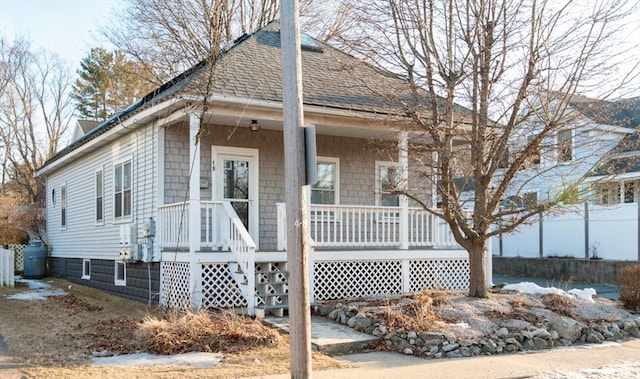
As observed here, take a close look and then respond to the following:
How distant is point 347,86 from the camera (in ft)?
45.6

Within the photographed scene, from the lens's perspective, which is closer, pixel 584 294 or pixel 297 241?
pixel 297 241

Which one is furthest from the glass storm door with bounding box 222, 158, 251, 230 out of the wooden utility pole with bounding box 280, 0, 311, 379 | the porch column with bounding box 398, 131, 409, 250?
the wooden utility pole with bounding box 280, 0, 311, 379

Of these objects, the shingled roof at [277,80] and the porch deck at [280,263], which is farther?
the shingled roof at [277,80]

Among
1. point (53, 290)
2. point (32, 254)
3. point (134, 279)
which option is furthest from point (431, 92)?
point (32, 254)

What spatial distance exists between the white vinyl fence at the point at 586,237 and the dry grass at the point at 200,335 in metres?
14.0

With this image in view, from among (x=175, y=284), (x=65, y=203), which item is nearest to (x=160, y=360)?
(x=175, y=284)

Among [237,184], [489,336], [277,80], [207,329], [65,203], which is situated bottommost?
[489,336]

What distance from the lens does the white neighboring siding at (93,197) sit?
1340cm

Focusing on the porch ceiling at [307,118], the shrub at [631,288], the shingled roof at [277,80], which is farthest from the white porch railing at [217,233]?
the shrub at [631,288]

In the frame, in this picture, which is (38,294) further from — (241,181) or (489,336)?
(489,336)

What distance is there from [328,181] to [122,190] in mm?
5150

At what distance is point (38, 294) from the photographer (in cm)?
1611

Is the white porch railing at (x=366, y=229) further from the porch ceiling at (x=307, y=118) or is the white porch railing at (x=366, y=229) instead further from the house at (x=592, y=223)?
the house at (x=592, y=223)

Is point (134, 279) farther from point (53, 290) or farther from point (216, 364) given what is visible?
point (216, 364)
